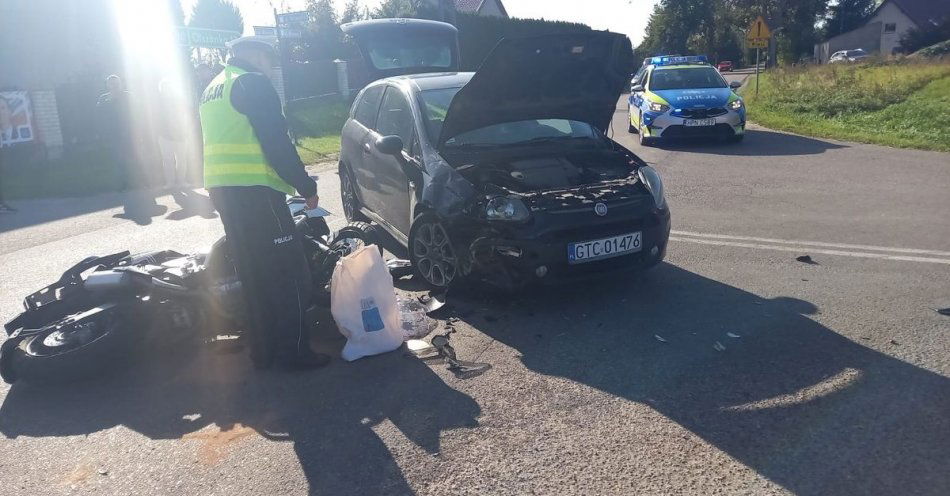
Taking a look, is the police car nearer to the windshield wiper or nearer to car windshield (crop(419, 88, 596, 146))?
car windshield (crop(419, 88, 596, 146))

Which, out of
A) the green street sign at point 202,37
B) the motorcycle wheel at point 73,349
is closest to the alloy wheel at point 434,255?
the motorcycle wheel at point 73,349

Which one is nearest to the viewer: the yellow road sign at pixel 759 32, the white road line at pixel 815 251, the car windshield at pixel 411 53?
the white road line at pixel 815 251

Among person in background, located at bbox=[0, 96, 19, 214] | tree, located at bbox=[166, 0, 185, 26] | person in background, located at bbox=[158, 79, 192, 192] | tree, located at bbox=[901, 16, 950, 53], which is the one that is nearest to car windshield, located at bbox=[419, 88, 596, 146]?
person in background, located at bbox=[158, 79, 192, 192]

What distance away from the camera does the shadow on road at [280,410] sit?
371 centimetres

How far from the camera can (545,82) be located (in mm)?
6539

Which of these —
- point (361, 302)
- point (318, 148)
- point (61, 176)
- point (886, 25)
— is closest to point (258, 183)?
point (361, 302)

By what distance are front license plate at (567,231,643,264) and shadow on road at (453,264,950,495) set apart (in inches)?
16.0

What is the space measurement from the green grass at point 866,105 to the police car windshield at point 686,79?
9.18 ft

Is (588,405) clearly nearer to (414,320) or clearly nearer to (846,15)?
(414,320)

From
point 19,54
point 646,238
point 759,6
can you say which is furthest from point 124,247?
point 759,6

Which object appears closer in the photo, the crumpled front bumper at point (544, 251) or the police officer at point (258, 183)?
the police officer at point (258, 183)

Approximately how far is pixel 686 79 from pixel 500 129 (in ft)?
36.9

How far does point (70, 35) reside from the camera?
21.3m

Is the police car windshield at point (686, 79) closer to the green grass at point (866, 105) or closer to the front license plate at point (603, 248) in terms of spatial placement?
the green grass at point (866, 105)
